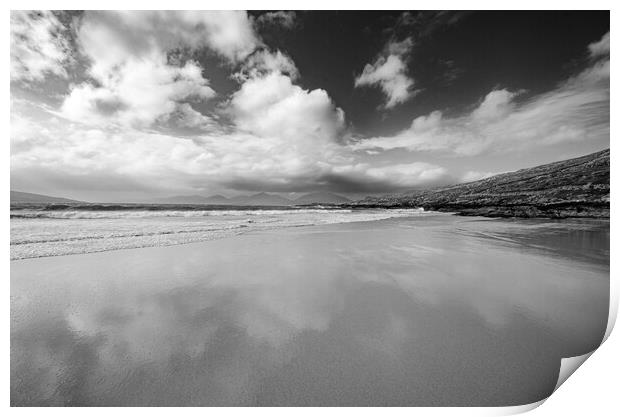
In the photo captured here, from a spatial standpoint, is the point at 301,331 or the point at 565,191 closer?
the point at 301,331

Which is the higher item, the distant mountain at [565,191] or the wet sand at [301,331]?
the distant mountain at [565,191]

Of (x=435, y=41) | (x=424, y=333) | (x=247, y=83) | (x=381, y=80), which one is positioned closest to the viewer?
(x=424, y=333)

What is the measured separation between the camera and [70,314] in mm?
3020

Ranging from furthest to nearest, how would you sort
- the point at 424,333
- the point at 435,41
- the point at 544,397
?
the point at 435,41, the point at 424,333, the point at 544,397

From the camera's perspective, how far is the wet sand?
6.22 feet

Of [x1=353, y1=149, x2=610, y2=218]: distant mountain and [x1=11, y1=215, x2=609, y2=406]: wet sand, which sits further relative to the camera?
[x1=353, y1=149, x2=610, y2=218]: distant mountain

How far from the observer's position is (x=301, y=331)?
8.60 feet

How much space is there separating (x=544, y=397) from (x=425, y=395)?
3.31 ft

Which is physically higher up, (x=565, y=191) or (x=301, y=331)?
(x=565, y=191)

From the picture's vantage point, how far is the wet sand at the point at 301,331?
6.22 feet

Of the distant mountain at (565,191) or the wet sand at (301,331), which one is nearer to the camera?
the wet sand at (301,331)

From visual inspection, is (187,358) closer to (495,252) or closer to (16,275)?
(16,275)

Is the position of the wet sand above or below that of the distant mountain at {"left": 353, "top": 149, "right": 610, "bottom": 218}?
below
